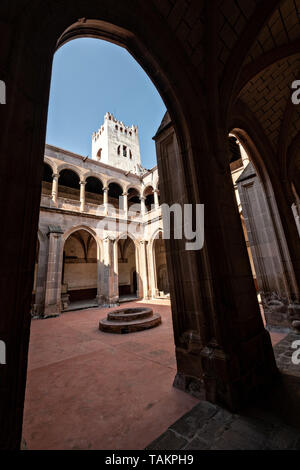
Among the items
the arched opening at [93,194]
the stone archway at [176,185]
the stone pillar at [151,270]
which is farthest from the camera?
the arched opening at [93,194]

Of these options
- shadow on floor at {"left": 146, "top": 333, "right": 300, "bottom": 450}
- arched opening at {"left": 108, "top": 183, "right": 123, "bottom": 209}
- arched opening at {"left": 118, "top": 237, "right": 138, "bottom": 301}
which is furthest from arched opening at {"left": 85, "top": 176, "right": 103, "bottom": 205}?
shadow on floor at {"left": 146, "top": 333, "right": 300, "bottom": 450}

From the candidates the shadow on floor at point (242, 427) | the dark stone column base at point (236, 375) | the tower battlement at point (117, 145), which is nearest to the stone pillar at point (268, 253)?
the dark stone column base at point (236, 375)

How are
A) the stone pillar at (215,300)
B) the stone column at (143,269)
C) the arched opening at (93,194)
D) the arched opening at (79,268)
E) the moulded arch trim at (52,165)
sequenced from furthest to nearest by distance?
the arched opening at (93,194), the arched opening at (79,268), the stone column at (143,269), the moulded arch trim at (52,165), the stone pillar at (215,300)

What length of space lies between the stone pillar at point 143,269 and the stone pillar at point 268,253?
961cm

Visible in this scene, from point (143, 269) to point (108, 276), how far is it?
2938 millimetres

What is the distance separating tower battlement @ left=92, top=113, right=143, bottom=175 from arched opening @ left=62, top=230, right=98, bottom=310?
36.4ft

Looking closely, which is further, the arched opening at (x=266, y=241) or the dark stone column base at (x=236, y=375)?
the arched opening at (x=266, y=241)

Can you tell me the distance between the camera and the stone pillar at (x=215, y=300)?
219 cm

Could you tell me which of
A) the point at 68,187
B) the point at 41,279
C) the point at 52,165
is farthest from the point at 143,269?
the point at 68,187

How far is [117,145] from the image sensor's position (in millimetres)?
25359

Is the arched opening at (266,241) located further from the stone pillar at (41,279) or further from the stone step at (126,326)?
the stone pillar at (41,279)

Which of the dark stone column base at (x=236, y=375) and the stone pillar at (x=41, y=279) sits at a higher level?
the stone pillar at (x=41, y=279)

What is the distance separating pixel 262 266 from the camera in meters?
5.19

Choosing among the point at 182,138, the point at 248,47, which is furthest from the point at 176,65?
the point at 248,47
